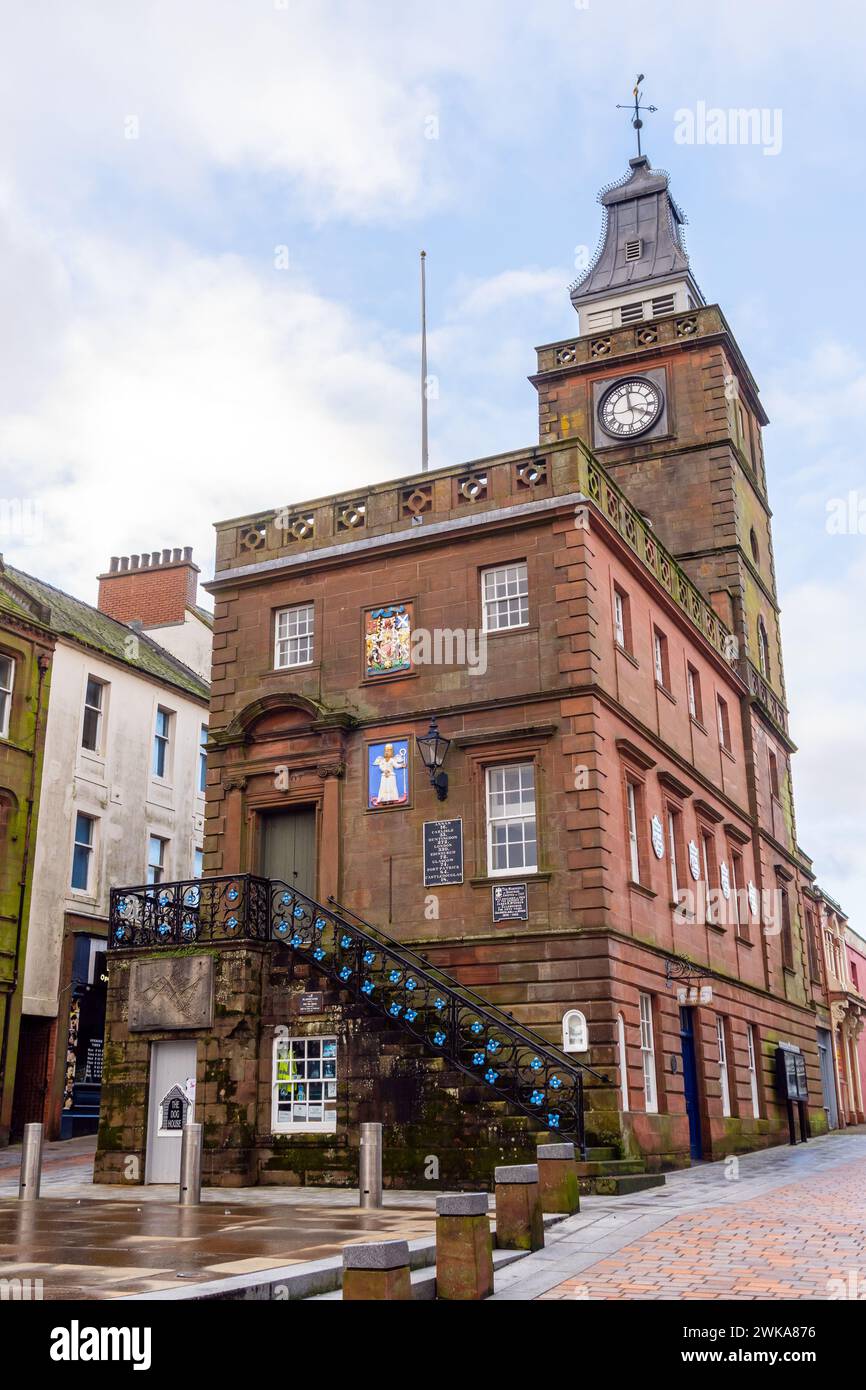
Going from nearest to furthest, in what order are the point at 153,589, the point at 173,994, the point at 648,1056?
1. the point at 173,994
2. the point at 648,1056
3. the point at 153,589

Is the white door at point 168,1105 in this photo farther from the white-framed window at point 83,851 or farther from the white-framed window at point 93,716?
the white-framed window at point 93,716

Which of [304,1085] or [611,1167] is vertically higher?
[304,1085]

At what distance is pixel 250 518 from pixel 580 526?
7.21 m

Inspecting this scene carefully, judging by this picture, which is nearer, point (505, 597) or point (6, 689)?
point (505, 597)

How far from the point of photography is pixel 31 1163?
1680cm

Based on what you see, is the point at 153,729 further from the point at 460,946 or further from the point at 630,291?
the point at 630,291

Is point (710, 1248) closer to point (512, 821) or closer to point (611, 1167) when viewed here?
point (611, 1167)

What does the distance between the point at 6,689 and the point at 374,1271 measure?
979 inches

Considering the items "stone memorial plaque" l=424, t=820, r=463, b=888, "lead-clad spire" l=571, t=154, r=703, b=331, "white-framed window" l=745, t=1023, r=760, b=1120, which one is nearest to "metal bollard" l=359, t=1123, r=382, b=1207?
"stone memorial plaque" l=424, t=820, r=463, b=888

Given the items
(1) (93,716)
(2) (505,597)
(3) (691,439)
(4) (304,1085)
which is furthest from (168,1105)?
(3) (691,439)

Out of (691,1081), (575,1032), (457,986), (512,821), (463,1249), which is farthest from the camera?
(691,1081)

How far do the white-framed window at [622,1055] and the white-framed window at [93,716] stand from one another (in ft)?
56.3
